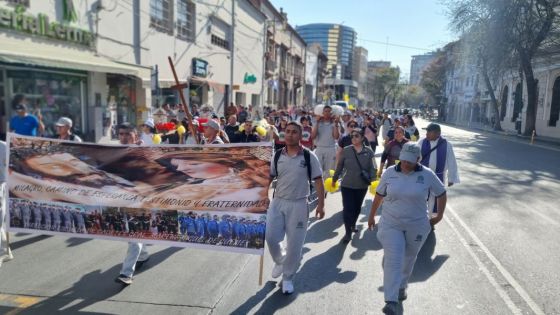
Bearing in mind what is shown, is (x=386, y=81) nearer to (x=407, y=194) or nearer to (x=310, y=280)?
(x=310, y=280)

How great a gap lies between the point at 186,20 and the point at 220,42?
17.6 ft

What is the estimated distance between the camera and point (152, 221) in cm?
458

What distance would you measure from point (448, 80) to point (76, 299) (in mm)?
82881

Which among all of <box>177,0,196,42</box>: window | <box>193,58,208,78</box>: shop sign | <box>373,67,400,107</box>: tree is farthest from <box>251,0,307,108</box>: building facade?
<box>373,67,400,107</box>: tree

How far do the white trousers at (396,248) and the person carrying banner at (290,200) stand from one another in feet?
2.76

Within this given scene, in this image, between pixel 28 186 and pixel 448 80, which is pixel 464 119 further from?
pixel 28 186

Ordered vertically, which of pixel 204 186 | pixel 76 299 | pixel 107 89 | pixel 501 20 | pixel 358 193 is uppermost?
pixel 501 20

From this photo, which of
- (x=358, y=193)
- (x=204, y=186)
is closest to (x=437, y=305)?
(x=358, y=193)

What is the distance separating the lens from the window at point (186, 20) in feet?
69.7

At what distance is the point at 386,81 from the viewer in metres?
107

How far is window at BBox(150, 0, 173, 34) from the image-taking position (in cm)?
1855

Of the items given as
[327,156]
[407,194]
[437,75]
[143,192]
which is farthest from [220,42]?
[437,75]

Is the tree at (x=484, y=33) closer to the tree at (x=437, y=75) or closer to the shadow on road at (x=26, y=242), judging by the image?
the shadow on road at (x=26, y=242)

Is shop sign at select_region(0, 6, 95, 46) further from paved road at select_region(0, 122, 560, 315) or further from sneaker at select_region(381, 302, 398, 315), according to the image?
sneaker at select_region(381, 302, 398, 315)
